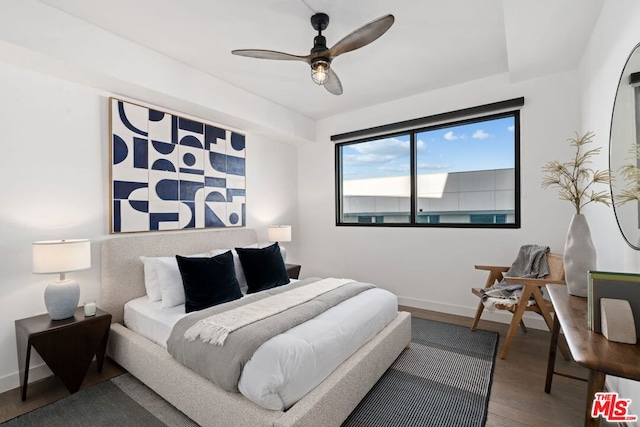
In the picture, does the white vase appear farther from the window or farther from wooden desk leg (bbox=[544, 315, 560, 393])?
the window

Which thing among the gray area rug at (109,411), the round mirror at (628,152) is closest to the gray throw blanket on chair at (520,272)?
the round mirror at (628,152)

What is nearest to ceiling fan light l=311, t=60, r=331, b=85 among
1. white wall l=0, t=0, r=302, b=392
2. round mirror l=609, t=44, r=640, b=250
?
white wall l=0, t=0, r=302, b=392

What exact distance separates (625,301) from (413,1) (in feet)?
7.09

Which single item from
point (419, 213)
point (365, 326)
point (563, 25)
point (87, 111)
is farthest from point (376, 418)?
point (87, 111)

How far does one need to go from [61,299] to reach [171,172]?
148 centimetres

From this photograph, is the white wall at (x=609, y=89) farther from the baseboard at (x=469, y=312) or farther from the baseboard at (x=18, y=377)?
the baseboard at (x=18, y=377)

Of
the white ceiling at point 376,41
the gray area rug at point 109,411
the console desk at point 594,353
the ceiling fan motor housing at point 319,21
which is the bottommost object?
the gray area rug at point 109,411

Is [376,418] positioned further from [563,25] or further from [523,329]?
[563,25]

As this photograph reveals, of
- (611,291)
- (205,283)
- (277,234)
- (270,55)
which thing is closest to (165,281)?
(205,283)

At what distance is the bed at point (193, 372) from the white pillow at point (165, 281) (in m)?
0.24

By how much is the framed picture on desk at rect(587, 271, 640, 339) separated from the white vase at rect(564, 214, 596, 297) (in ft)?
1.88

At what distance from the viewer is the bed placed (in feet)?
5.05

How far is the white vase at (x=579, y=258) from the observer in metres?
1.68

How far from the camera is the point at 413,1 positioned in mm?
2133
